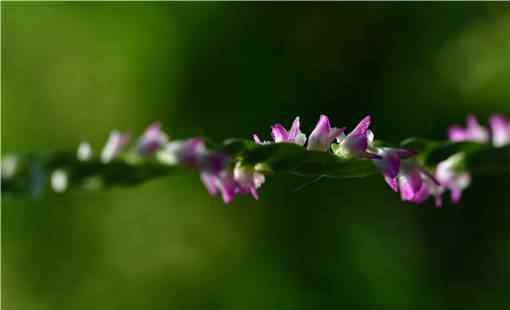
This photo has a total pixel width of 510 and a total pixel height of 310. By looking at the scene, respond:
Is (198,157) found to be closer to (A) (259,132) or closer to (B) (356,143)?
(B) (356,143)

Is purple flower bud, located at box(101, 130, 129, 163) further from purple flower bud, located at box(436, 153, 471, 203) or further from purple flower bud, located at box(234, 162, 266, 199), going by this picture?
purple flower bud, located at box(436, 153, 471, 203)

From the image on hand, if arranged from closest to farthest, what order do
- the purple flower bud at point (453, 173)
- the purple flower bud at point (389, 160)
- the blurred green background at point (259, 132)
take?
the purple flower bud at point (389, 160)
the purple flower bud at point (453, 173)
the blurred green background at point (259, 132)

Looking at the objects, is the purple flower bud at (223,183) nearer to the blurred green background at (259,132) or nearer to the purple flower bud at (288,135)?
the purple flower bud at (288,135)

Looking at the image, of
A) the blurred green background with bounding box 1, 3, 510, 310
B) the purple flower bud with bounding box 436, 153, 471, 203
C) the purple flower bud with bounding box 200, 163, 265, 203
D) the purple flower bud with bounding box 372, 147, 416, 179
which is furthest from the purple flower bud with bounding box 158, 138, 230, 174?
the blurred green background with bounding box 1, 3, 510, 310

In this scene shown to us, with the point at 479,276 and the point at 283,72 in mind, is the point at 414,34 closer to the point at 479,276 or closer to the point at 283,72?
the point at 283,72

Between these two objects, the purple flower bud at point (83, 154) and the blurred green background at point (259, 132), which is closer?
the purple flower bud at point (83, 154)

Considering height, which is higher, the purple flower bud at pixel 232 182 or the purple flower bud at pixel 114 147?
the purple flower bud at pixel 114 147

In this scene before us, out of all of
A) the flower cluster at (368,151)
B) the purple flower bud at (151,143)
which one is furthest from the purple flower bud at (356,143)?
the purple flower bud at (151,143)

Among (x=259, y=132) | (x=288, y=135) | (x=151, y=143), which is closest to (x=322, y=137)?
(x=288, y=135)
